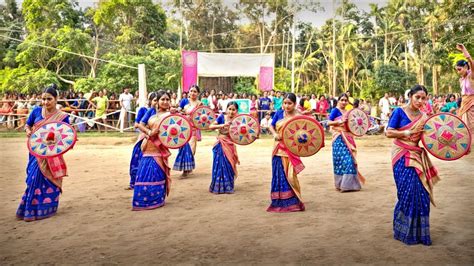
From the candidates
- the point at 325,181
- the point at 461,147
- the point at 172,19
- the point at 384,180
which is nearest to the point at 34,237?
the point at 461,147

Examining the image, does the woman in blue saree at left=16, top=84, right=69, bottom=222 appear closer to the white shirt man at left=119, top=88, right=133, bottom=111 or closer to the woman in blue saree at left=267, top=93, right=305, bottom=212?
the woman in blue saree at left=267, top=93, right=305, bottom=212

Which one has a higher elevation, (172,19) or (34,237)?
(172,19)

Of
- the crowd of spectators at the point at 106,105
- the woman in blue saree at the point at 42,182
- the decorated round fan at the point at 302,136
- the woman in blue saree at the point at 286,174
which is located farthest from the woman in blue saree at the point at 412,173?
the crowd of spectators at the point at 106,105

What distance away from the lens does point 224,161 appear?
23.5 feet

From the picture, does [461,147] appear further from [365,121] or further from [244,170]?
[244,170]

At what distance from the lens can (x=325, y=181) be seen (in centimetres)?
805

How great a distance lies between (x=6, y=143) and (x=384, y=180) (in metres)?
11.7

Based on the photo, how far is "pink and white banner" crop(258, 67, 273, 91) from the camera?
18670mm

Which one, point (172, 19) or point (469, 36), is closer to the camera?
point (469, 36)

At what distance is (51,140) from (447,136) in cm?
462

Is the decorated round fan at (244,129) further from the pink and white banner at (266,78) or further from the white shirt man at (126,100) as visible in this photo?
the pink and white banner at (266,78)

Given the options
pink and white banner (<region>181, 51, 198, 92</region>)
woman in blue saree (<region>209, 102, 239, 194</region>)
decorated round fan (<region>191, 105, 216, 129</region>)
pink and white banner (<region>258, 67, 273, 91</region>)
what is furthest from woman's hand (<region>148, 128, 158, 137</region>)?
pink and white banner (<region>258, 67, 273, 91</region>)

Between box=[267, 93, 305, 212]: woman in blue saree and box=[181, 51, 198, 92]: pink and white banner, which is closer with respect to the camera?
box=[267, 93, 305, 212]: woman in blue saree

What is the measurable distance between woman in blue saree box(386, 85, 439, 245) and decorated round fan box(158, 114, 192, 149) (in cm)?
290
